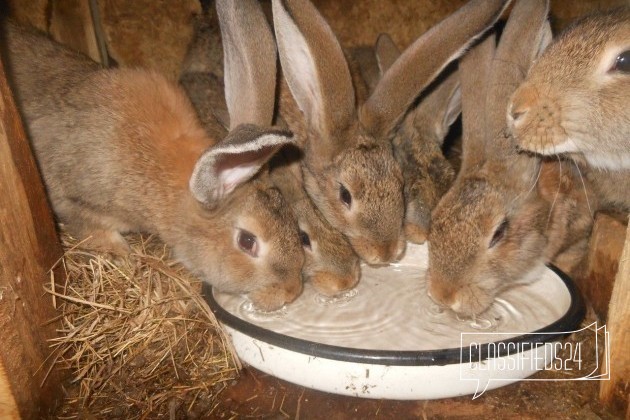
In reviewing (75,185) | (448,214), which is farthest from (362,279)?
(75,185)

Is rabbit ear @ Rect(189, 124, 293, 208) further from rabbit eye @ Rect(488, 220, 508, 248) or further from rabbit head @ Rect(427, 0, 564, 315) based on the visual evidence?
rabbit eye @ Rect(488, 220, 508, 248)

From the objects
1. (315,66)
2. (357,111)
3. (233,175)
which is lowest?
(233,175)

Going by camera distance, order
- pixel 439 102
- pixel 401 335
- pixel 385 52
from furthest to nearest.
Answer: pixel 385 52, pixel 439 102, pixel 401 335

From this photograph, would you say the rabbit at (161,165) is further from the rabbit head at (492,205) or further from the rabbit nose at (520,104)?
the rabbit nose at (520,104)

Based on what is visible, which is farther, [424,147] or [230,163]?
[424,147]

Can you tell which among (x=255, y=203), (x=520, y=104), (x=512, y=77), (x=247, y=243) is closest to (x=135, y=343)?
(x=247, y=243)

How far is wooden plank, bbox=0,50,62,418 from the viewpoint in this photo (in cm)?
274

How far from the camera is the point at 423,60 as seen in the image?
12.4 ft

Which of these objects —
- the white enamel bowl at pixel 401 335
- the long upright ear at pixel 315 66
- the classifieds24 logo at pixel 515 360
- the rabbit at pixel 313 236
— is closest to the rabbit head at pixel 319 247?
the rabbit at pixel 313 236

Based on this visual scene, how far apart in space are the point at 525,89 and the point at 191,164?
191cm

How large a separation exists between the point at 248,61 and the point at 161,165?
Answer: 0.80m

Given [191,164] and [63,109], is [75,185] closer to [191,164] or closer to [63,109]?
[63,109]

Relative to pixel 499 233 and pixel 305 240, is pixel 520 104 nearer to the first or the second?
pixel 499 233

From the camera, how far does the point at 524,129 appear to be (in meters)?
3.33
